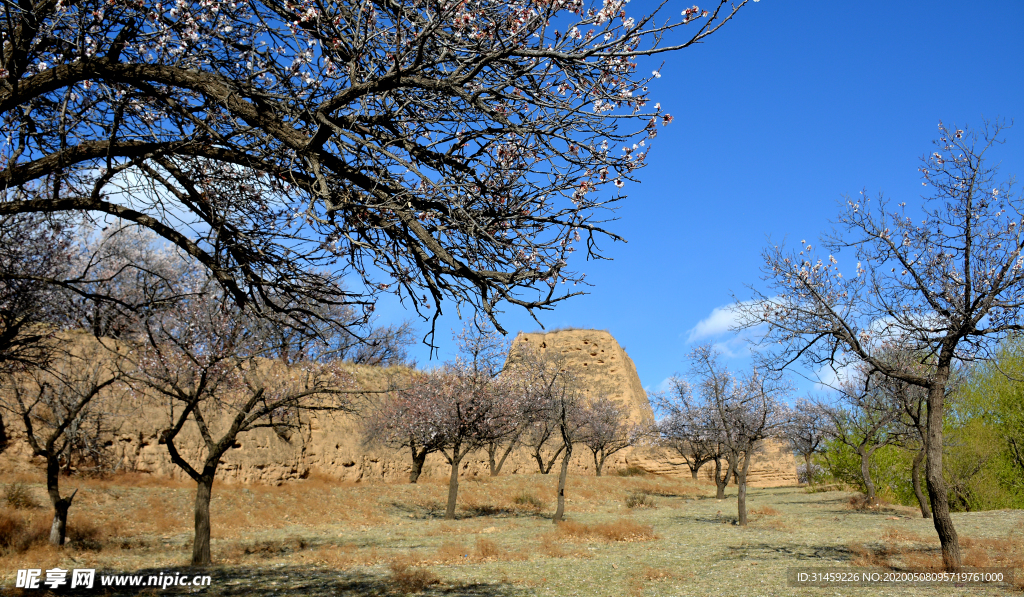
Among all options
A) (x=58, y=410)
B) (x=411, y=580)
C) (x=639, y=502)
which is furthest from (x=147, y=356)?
(x=639, y=502)

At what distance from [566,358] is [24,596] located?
5282 cm

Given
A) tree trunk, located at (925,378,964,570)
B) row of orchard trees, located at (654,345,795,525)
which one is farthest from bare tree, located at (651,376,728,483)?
tree trunk, located at (925,378,964,570)

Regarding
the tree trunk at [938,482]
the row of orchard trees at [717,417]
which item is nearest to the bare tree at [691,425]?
the row of orchard trees at [717,417]

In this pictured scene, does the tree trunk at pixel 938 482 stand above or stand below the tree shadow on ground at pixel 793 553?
above

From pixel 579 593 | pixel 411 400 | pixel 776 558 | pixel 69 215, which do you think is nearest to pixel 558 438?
pixel 411 400

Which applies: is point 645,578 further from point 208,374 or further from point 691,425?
point 691,425

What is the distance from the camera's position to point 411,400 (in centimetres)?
2769

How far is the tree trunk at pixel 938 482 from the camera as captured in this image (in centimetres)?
1012

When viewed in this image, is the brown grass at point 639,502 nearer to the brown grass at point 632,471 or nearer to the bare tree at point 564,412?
the bare tree at point 564,412

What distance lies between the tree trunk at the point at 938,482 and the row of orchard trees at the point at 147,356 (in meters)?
9.39

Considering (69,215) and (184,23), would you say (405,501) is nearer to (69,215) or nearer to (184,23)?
(69,215)

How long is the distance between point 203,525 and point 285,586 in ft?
10.0

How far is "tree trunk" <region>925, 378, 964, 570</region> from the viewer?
10125 mm

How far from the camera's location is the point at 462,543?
1544cm
